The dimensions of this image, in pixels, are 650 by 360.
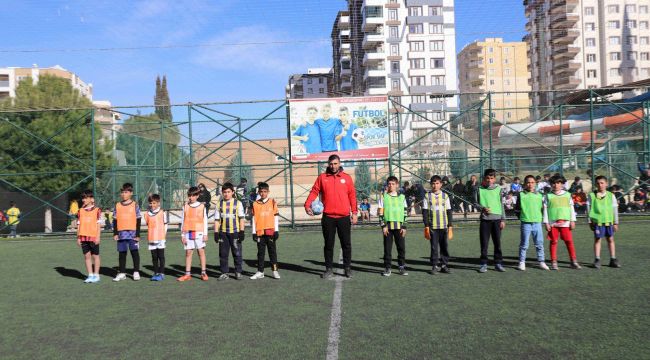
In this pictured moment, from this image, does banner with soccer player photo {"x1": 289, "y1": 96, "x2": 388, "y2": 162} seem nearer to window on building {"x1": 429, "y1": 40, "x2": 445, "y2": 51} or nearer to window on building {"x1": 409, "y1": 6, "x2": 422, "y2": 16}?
window on building {"x1": 429, "y1": 40, "x2": 445, "y2": 51}

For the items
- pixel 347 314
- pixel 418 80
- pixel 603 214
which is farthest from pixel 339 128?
pixel 418 80

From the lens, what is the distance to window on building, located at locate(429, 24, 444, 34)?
67.3 meters

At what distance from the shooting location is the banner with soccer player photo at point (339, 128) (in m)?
17.0

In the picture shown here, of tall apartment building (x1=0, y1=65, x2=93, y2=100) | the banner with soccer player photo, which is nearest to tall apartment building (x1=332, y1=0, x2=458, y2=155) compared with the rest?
tall apartment building (x1=0, y1=65, x2=93, y2=100)

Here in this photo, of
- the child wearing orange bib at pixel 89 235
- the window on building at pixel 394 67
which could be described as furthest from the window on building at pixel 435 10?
the child wearing orange bib at pixel 89 235

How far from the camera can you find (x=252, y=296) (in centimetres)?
767

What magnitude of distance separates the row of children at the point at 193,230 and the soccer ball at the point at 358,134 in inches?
312

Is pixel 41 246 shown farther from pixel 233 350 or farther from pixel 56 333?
pixel 233 350

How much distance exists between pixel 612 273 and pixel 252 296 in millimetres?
5530

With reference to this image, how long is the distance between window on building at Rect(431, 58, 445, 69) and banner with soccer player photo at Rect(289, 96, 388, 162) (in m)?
52.9

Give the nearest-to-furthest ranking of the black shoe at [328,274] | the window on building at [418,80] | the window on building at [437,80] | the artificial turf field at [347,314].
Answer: the artificial turf field at [347,314] < the black shoe at [328,274] < the window on building at [437,80] < the window on building at [418,80]

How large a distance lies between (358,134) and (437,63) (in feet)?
176

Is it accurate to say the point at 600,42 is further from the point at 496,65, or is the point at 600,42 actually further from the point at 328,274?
the point at 328,274

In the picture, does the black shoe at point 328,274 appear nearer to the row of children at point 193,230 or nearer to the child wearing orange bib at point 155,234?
the row of children at point 193,230
